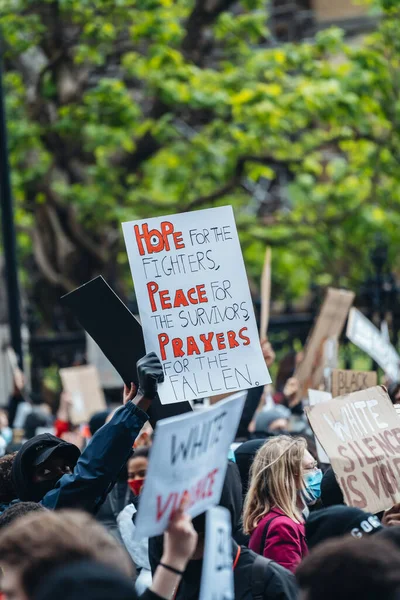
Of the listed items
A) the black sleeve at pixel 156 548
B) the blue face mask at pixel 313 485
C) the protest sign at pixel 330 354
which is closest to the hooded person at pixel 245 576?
the black sleeve at pixel 156 548

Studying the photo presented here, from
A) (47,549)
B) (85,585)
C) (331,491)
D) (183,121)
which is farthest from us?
(183,121)

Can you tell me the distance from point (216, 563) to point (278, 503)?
1302 mm

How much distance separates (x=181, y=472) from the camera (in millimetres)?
3018

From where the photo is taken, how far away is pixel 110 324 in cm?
445

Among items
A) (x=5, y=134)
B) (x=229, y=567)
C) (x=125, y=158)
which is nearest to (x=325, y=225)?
(x=125, y=158)

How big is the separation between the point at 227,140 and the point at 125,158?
1.56m

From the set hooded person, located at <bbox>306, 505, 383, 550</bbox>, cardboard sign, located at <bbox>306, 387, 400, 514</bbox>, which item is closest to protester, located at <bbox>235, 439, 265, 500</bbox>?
cardboard sign, located at <bbox>306, 387, 400, 514</bbox>

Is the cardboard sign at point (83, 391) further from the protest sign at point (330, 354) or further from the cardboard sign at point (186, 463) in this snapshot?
the cardboard sign at point (186, 463)

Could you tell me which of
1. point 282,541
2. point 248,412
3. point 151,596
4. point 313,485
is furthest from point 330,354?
point 151,596

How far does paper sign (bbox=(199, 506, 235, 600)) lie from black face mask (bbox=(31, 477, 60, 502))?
1302 millimetres

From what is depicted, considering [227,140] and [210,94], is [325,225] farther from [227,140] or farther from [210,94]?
[210,94]

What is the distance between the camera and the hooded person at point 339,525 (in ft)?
11.4

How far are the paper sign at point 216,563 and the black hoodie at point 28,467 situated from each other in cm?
131

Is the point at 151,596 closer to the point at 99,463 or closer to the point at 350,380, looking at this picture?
the point at 99,463
